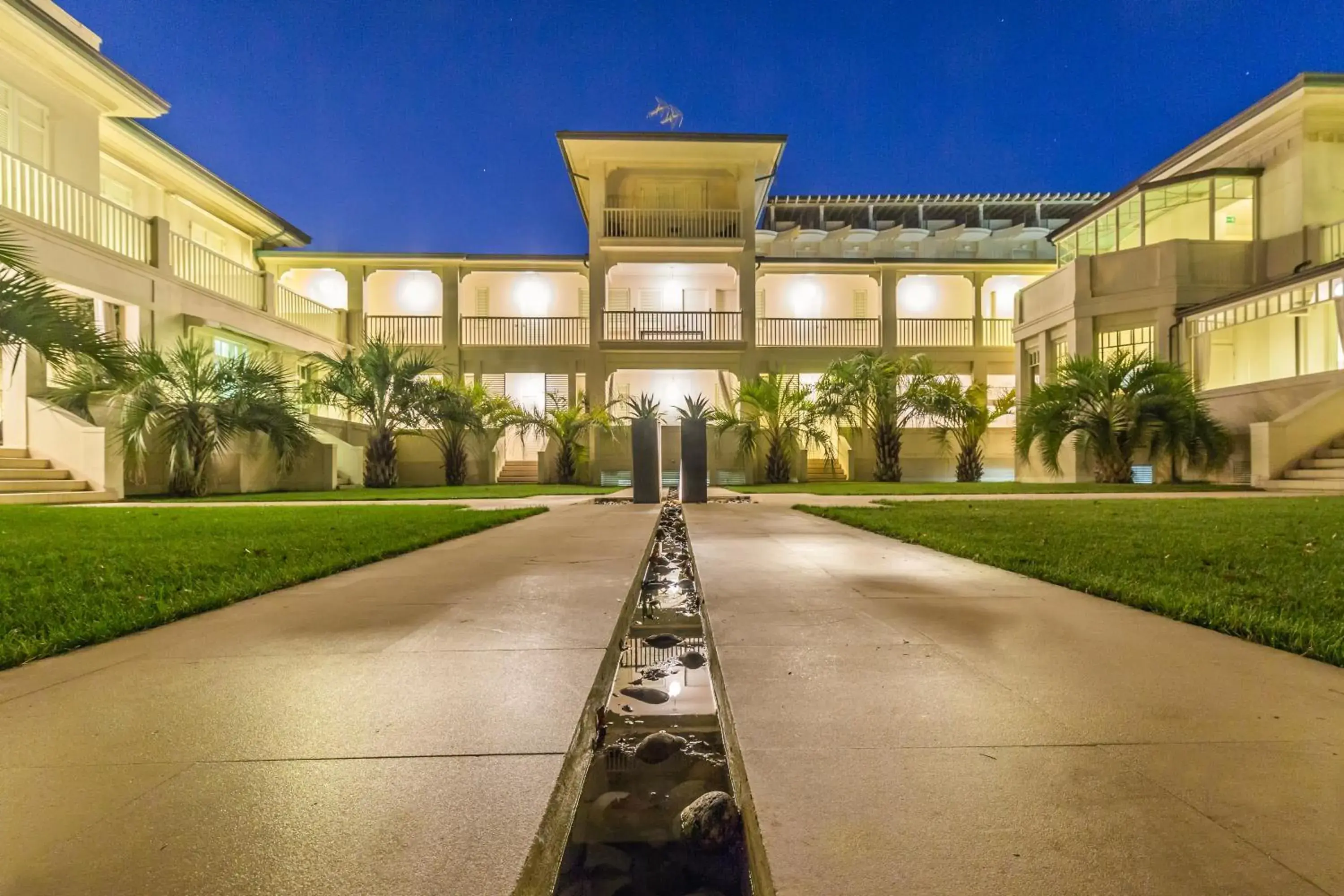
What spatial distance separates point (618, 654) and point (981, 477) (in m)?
20.2

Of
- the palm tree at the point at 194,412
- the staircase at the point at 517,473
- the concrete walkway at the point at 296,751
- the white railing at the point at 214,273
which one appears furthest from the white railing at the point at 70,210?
the concrete walkway at the point at 296,751

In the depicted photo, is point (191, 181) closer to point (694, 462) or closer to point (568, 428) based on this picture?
point (568, 428)

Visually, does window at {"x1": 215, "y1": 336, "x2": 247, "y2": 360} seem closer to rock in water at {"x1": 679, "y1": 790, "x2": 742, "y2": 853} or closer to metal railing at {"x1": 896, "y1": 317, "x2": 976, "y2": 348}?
metal railing at {"x1": 896, "y1": 317, "x2": 976, "y2": 348}

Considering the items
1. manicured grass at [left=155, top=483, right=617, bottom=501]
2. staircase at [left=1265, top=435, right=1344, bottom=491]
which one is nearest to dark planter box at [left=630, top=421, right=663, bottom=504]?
manicured grass at [left=155, top=483, right=617, bottom=501]

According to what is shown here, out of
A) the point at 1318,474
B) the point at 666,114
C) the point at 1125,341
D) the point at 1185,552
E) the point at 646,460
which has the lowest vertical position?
the point at 1185,552

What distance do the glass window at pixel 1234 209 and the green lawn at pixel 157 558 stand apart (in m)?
19.0

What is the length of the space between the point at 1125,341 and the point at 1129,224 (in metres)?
3.58

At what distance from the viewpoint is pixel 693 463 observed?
38.4 ft

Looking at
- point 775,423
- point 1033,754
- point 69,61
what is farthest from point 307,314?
point 1033,754

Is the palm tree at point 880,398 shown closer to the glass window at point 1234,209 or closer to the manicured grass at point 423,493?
the manicured grass at point 423,493

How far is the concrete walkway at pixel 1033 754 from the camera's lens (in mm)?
1125

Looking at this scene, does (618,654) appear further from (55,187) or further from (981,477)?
(981,477)

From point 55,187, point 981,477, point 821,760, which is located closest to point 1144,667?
point 821,760

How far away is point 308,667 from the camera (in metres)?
2.34
